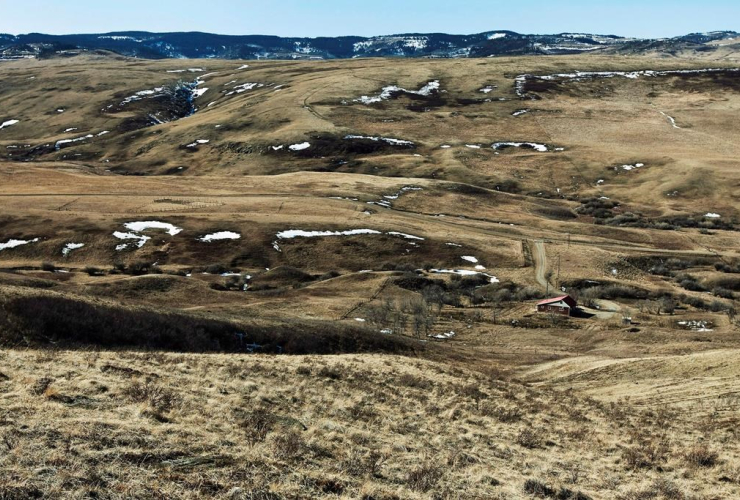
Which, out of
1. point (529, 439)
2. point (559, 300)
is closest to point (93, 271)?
point (559, 300)

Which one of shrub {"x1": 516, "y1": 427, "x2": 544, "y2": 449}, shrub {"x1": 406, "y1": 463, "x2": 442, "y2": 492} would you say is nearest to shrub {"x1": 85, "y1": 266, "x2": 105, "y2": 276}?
shrub {"x1": 516, "y1": 427, "x2": 544, "y2": 449}

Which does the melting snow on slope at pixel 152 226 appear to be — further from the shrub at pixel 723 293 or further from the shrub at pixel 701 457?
the shrub at pixel 701 457

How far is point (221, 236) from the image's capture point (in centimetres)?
9681

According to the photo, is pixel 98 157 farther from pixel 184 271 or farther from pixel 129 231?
pixel 184 271

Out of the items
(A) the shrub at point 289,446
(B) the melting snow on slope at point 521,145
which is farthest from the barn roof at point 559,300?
(B) the melting snow on slope at point 521,145

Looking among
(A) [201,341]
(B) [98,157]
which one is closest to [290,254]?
(A) [201,341]

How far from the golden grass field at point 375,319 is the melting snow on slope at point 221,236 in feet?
4.57

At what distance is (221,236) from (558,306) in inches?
2006

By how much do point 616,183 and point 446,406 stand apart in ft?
469

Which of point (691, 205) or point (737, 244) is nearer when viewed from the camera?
point (737, 244)

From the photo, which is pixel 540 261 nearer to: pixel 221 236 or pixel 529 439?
pixel 221 236

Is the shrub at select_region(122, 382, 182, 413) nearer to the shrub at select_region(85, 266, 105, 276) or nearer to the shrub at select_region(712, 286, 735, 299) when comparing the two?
the shrub at select_region(85, 266, 105, 276)

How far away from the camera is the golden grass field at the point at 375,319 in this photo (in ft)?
55.3

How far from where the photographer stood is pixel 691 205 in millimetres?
139500
